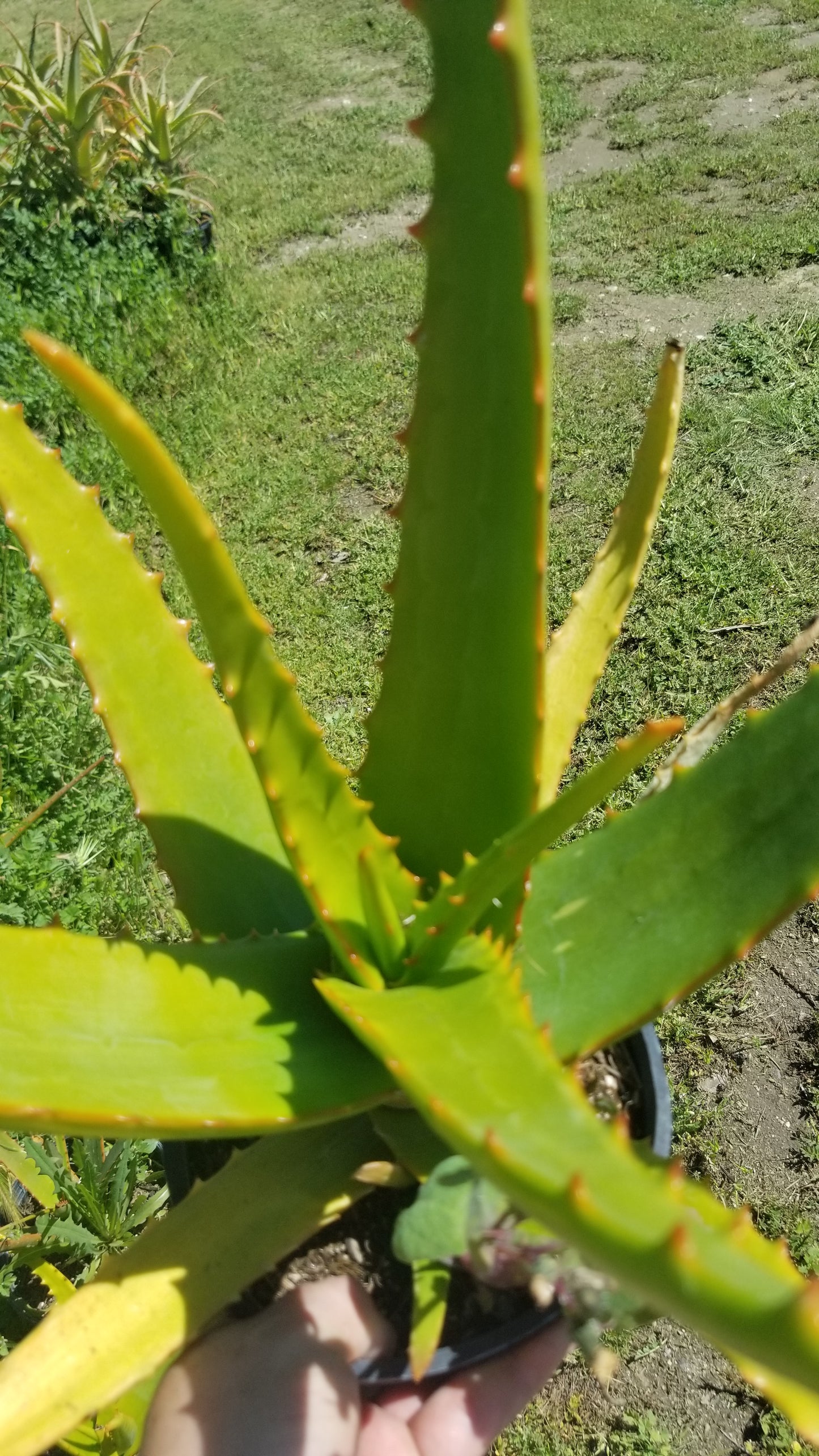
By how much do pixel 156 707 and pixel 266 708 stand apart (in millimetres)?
252

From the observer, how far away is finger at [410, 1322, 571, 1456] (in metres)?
0.94

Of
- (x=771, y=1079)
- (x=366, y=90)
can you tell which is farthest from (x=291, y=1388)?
(x=366, y=90)

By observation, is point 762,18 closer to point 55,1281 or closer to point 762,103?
point 762,103

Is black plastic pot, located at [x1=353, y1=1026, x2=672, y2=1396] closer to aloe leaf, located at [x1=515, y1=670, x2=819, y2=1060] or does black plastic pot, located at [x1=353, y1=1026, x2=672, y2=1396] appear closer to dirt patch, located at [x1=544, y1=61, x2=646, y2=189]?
aloe leaf, located at [x1=515, y1=670, x2=819, y2=1060]

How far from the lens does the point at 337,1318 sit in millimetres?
864

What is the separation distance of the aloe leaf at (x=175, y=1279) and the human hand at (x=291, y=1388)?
0.29 ft

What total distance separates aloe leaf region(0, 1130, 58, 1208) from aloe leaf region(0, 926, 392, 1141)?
0.72 metres

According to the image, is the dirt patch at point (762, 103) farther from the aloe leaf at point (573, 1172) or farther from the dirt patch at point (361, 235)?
the aloe leaf at point (573, 1172)

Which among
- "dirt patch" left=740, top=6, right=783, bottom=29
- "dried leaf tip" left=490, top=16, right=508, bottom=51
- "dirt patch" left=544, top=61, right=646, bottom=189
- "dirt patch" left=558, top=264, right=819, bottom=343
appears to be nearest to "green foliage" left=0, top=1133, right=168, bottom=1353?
"dried leaf tip" left=490, top=16, right=508, bottom=51

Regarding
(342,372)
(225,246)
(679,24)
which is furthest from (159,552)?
(679,24)

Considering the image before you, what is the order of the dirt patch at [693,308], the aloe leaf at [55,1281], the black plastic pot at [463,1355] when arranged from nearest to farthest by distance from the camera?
the black plastic pot at [463,1355] < the aloe leaf at [55,1281] < the dirt patch at [693,308]

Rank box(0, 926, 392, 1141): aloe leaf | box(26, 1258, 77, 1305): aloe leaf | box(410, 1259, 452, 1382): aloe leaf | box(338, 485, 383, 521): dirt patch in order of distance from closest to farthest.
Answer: box(0, 926, 392, 1141): aloe leaf < box(410, 1259, 452, 1382): aloe leaf < box(26, 1258, 77, 1305): aloe leaf < box(338, 485, 383, 521): dirt patch

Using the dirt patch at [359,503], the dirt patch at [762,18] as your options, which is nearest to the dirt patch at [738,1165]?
the dirt patch at [359,503]

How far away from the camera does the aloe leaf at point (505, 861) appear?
596mm
